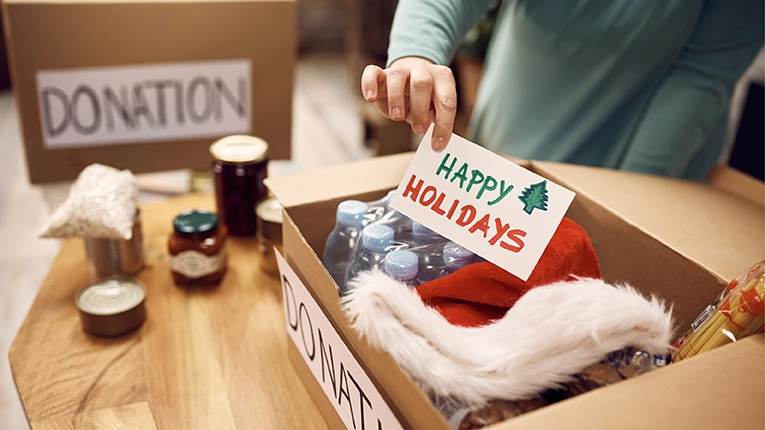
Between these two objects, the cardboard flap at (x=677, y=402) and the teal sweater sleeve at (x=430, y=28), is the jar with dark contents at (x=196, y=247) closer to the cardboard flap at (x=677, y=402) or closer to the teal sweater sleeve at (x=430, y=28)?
the teal sweater sleeve at (x=430, y=28)

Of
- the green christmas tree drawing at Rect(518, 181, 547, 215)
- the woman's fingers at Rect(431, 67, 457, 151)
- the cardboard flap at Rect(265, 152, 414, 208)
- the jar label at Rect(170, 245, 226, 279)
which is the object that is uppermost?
the woman's fingers at Rect(431, 67, 457, 151)

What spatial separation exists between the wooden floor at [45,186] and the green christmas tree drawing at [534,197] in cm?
104

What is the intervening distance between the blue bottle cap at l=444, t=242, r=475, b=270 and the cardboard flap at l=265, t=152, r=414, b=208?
0.18 meters

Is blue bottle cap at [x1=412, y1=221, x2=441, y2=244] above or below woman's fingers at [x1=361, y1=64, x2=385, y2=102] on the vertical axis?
below

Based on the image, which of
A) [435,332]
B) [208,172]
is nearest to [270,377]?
[435,332]

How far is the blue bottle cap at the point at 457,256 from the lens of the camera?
62cm

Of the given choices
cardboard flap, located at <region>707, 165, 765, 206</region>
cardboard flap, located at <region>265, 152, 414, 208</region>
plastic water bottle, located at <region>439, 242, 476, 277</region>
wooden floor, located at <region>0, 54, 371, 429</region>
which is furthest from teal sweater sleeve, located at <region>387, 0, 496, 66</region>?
wooden floor, located at <region>0, 54, 371, 429</region>

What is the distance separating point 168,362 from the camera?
0.77 metres

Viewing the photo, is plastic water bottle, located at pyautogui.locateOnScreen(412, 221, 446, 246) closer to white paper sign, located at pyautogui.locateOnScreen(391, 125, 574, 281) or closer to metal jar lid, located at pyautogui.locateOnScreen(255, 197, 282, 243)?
white paper sign, located at pyautogui.locateOnScreen(391, 125, 574, 281)

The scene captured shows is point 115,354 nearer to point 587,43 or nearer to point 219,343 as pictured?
point 219,343

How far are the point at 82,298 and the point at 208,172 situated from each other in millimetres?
544

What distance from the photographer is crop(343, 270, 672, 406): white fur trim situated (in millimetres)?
464

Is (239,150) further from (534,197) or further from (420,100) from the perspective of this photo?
(534,197)

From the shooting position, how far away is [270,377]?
29.5 inches
